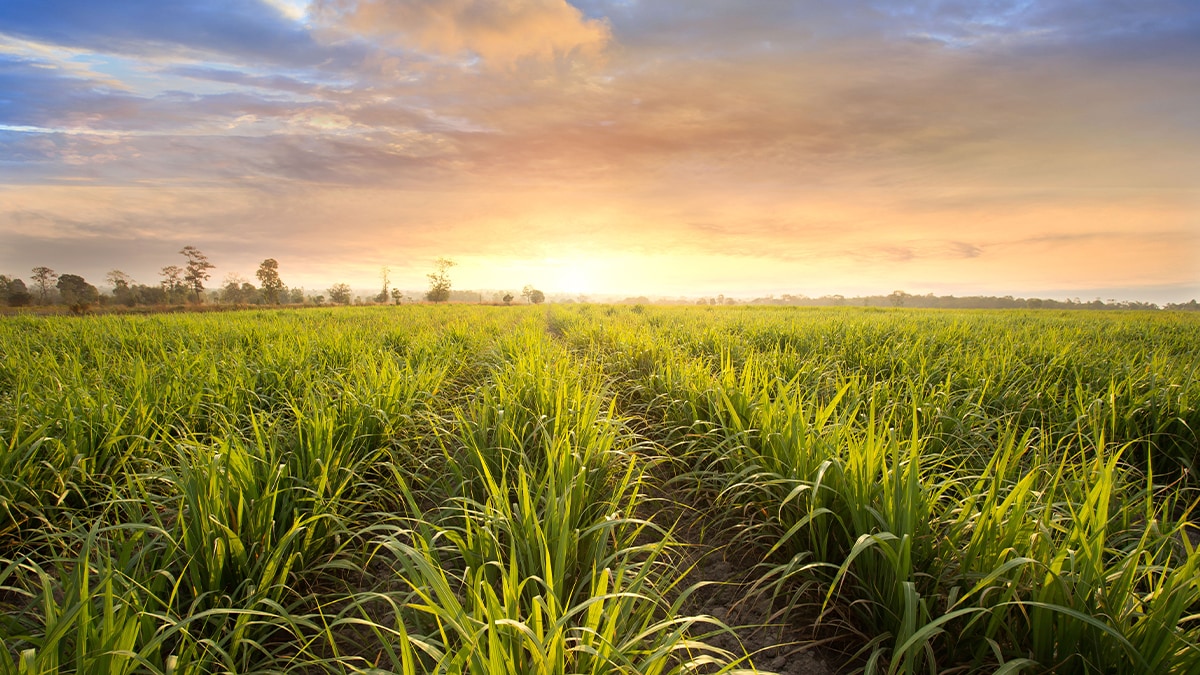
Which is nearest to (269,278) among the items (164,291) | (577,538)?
(164,291)

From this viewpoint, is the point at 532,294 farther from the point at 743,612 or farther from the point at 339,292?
the point at 743,612

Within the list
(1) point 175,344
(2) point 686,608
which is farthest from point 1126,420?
(1) point 175,344

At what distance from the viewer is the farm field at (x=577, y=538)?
1.40 metres

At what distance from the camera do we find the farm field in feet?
4.60

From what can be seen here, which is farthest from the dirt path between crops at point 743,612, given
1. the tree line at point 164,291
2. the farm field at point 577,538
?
the tree line at point 164,291

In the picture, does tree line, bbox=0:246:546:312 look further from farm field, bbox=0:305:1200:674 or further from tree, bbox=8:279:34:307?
farm field, bbox=0:305:1200:674

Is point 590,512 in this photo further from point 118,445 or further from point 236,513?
point 118,445

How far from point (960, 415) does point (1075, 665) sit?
7.95 ft

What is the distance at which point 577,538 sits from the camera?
1.83 m

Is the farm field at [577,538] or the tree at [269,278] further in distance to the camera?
the tree at [269,278]

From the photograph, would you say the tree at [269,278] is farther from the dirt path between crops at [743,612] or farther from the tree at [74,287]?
the dirt path between crops at [743,612]

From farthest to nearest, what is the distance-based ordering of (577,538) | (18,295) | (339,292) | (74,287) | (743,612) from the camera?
(339,292)
(74,287)
(18,295)
(743,612)
(577,538)

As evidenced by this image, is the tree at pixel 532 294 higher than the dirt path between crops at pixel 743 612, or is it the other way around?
the tree at pixel 532 294

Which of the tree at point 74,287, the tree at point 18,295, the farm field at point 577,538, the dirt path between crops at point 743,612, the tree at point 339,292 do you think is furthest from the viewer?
the tree at point 339,292
